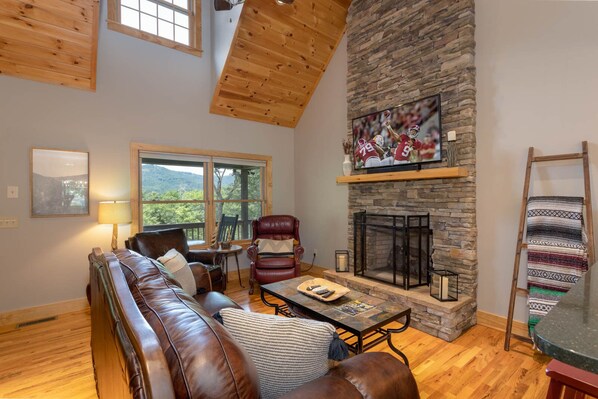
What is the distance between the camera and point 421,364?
2273 mm

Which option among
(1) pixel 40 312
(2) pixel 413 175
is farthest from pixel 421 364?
(1) pixel 40 312

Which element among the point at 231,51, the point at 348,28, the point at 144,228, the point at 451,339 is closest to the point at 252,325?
the point at 451,339

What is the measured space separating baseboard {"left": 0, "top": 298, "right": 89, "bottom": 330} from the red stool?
14.0ft

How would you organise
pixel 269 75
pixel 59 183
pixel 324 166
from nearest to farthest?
pixel 59 183 → pixel 269 75 → pixel 324 166

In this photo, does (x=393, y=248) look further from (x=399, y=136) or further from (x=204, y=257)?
(x=204, y=257)

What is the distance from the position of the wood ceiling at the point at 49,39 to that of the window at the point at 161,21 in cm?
55

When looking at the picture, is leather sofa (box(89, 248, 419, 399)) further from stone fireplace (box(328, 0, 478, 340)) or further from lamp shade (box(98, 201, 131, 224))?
lamp shade (box(98, 201, 131, 224))

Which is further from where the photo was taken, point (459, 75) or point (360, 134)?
point (360, 134)

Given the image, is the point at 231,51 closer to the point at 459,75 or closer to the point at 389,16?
the point at 389,16

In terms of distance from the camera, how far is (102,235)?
351cm

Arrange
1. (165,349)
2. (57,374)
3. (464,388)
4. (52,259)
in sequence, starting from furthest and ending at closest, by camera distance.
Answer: (52,259)
(57,374)
(464,388)
(165,349)

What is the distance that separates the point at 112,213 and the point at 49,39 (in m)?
1.92

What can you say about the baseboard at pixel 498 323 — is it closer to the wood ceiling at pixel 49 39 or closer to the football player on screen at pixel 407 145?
the football player on screen at pixel 407 145

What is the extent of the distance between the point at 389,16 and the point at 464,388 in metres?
3.89
